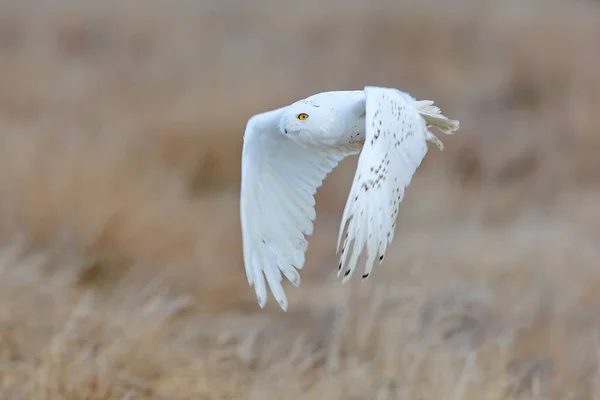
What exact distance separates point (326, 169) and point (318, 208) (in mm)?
3539

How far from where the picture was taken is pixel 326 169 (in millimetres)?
2580

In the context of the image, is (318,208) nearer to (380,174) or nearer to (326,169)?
(326,169)

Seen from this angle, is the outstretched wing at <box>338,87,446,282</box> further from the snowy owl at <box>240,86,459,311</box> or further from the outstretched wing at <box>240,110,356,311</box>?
the outstretched wing at <box>240,110,356,311</box>

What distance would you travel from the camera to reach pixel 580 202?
6.05 m

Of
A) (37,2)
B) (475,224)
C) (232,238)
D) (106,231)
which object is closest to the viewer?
(106,231)

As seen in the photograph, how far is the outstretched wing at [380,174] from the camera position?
6.29ft

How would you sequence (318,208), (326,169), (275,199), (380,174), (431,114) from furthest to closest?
(318,208), (326,169), (275,199), (431,114), (380,174)

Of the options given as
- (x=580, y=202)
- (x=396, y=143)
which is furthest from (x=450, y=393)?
(x=580, y=202)

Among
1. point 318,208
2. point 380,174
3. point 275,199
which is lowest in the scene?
point 318,208

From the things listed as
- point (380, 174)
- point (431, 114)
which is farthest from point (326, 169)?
point (380, 174)

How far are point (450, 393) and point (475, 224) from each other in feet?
8.63

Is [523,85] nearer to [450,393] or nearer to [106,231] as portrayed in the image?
[106,231]

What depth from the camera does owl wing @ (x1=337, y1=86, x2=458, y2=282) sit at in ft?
6.29

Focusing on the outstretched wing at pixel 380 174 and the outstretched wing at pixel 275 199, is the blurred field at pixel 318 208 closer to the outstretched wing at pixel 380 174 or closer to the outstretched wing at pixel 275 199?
the outstretched wing at pixel 275 199
